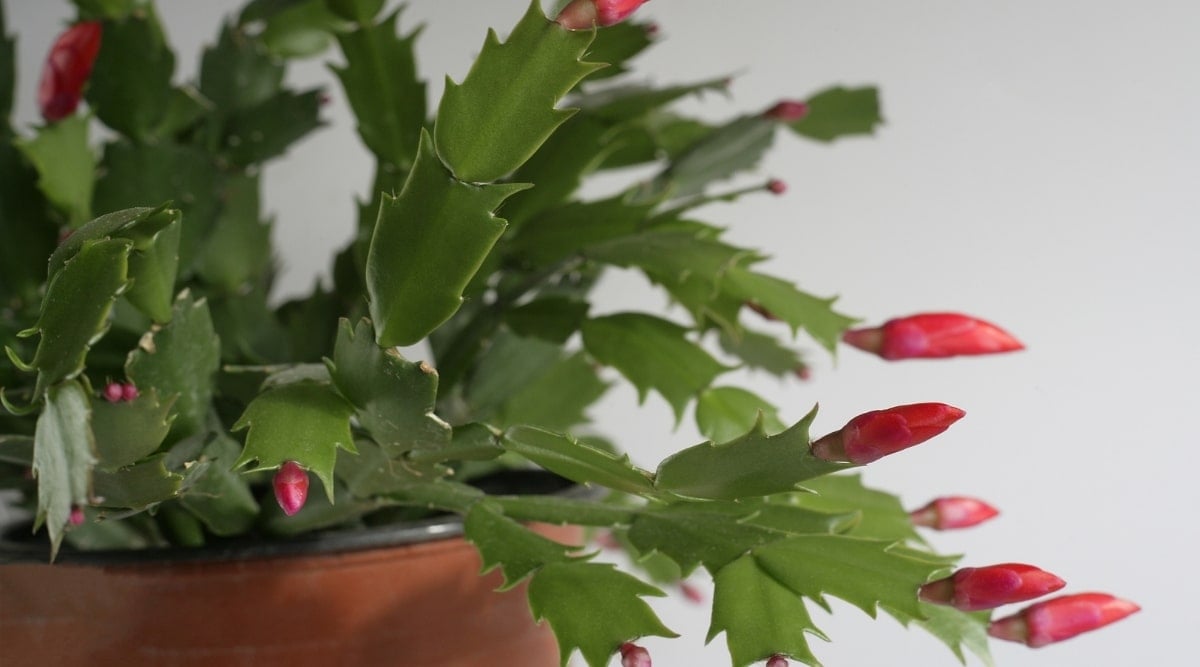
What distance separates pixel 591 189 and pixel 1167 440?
2.09ft

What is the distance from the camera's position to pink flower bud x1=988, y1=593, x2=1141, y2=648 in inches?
21.9

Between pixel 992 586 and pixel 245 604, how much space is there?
0.38m

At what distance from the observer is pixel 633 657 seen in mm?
504

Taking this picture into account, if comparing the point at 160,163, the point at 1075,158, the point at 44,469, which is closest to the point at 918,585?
the point at 44,469

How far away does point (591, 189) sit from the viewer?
123 cm

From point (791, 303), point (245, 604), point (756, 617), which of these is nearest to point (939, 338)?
point (791, 303)

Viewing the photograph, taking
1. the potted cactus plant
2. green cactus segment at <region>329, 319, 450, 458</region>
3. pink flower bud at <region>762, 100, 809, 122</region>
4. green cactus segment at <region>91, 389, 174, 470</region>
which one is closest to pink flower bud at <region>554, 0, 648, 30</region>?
the potted cactus plant

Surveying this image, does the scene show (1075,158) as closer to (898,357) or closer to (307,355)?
(898,357)

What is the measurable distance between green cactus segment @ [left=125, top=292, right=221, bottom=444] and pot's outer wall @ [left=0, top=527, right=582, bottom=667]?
3.2 inches

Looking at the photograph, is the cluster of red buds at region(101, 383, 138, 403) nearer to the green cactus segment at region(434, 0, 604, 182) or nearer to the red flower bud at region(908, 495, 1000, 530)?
the green cactus segment at region(434, 0, 604, 182)

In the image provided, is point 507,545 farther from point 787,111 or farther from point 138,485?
point 787,111

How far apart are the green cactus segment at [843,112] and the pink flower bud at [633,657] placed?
1.56 feet

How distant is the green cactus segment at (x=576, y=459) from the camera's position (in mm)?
476

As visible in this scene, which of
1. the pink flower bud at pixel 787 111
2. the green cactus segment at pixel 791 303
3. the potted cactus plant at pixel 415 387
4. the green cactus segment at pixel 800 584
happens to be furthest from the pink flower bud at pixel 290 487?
the pink flower bud at pixel 787 111
